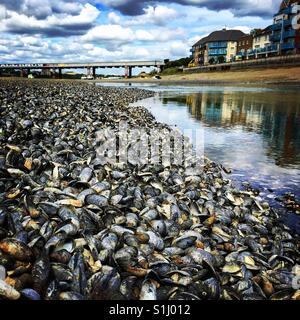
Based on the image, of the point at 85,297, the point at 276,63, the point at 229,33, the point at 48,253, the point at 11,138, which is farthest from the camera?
the point at 229,33

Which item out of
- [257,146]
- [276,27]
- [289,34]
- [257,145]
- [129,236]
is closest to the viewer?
[129,236]

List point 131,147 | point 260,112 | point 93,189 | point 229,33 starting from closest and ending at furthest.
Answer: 1. point 93,189
2. point 131,147
3. point 260,112
4. point 229,33

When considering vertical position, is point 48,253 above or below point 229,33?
below

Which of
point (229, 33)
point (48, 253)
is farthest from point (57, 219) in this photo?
point (229, 33)

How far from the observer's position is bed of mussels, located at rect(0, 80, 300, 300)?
2.79 m

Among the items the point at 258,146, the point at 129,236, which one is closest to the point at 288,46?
the point at 258,146

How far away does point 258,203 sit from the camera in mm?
5477

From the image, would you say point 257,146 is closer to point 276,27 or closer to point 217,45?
point 276,27

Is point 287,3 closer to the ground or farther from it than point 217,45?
farther from it

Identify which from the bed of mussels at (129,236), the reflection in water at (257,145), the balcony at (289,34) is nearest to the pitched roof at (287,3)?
the balcony at (289,34)

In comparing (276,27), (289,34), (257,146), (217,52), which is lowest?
(257,146)

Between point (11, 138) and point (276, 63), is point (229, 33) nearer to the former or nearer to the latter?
point (276, 63)

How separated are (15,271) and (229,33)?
131 metres

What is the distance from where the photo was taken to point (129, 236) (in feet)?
11.4
